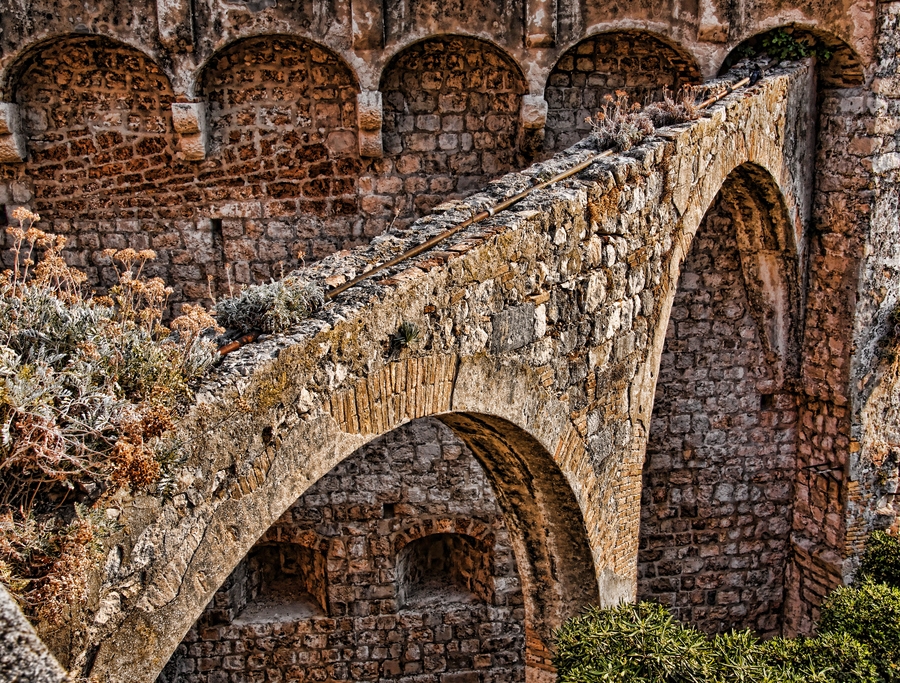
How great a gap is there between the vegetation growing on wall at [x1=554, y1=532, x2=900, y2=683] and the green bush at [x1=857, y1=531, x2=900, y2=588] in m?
1.76

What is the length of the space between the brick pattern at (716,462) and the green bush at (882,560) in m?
0.91

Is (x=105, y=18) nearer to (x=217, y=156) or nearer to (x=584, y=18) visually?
(x=217, y=156)

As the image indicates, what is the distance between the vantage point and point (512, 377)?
427 centimetres

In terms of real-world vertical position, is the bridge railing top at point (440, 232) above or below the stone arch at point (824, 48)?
below

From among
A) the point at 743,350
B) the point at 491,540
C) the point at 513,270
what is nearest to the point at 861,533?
the point at 743,350

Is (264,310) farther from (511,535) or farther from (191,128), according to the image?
(191,128)

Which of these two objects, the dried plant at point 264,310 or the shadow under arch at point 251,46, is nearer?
the dried plant at point 264,310

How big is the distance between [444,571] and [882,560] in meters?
4.14

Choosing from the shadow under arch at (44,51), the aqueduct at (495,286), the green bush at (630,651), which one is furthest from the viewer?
the shadow under arch at (44,51)

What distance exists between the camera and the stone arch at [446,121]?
670 centimetres

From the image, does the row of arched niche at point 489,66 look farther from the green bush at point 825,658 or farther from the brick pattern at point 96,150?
the green bush at point 825,658

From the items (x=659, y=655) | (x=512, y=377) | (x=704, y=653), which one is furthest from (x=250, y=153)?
(x=704, y=653)

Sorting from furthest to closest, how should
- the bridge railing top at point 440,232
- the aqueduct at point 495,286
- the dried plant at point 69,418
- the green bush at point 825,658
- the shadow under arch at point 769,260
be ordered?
the shadow under arch at point 769,260
the green bush at point 825,658
the aqueduct at point 495,286
the bridge railing top at point 440,232
the dried plant at point 69,418

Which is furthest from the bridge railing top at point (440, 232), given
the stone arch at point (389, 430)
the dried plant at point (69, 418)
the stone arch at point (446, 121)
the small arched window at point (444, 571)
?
the small arched window at point (444, 571)
